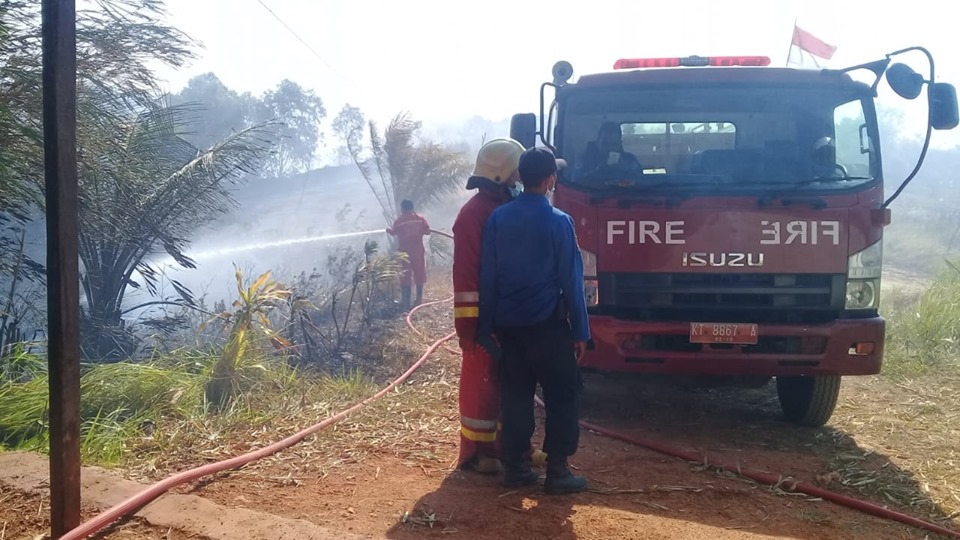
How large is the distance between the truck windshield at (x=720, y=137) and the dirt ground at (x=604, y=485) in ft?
5.61

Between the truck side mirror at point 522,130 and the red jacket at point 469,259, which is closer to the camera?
the red jacket at point 469,259

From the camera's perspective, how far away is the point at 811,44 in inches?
253

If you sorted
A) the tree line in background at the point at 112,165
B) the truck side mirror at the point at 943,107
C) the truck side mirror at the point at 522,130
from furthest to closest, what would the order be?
the tree line in background at the point at 112,165 → the truck side mirror at the point at 522,130 → the truck side mirror at the point at 943,107

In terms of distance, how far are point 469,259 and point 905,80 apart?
3.08m

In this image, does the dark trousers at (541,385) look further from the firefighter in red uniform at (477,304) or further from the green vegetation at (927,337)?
the green vegetation at (927,337)

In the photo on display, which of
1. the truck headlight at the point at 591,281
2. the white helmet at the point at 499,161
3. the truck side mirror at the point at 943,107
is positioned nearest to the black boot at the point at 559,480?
the truck headlight at the point at 591,281

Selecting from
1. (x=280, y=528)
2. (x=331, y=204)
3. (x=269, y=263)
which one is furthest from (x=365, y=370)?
(x=331, y=204)

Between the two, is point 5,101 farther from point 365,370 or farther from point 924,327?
point 924,327

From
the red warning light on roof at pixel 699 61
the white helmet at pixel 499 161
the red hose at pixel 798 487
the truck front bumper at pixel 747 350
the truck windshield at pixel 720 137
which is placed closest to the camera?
the red hose at pixel 798 487

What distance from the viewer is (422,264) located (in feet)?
39.7

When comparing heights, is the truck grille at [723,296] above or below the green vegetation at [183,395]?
above

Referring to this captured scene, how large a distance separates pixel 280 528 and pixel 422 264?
9147mm

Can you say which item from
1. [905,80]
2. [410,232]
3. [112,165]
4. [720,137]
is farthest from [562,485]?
[410,232]

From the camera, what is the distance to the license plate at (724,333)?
435cm
